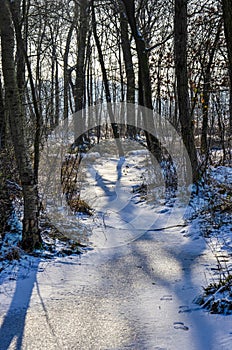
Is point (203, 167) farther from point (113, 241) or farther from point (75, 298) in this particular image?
point (75, 298)

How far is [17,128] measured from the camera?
4703 millimetres

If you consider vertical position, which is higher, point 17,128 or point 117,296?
point 17,128

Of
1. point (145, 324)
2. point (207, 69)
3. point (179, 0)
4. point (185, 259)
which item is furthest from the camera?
point (207, 69)

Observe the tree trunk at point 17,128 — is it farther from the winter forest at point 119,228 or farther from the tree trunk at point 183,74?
the tree trunk at point 183,74

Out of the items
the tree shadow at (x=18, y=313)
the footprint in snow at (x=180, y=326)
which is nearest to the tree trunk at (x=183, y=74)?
the tree shadow at (x=18, y=313)

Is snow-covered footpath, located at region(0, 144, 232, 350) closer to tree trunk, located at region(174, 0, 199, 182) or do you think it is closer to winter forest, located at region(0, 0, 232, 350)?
winter forest, located at region(0, 0, 232, 350)

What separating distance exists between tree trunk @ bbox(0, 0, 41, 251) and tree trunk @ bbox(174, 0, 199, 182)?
4.14 m

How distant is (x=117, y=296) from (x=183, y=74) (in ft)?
17.5

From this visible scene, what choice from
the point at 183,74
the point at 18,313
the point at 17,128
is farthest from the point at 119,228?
the point at 183,74

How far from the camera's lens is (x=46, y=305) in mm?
3686

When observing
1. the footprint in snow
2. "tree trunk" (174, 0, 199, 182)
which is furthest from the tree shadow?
"tree trunk" (174, 0, 199, 182)

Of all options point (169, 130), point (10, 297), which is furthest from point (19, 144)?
point (169, 130)

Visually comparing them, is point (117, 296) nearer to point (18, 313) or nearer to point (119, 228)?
point (18, 313)

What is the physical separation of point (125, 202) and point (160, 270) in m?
3.77
